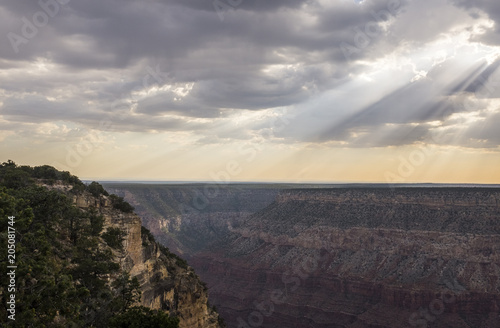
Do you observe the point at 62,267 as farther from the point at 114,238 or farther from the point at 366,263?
the point at 366,263

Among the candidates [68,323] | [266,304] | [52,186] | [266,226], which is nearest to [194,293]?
[52,186]

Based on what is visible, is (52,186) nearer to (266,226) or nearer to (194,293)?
(194,293)

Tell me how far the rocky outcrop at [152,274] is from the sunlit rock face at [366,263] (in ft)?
157

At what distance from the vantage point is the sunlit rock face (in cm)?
7962

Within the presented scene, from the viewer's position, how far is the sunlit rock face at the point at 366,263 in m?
79.6

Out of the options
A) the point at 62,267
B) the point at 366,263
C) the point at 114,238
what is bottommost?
the point at 366,263

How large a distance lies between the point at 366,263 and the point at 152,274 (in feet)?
213

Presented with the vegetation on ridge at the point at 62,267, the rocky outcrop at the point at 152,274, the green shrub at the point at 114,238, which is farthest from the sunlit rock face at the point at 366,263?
the vegetation on ridge at the point at 62,267

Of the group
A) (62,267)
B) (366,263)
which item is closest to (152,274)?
(62,267)

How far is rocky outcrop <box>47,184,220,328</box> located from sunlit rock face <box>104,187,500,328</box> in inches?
1879

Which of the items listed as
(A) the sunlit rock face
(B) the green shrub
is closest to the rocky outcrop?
(B) the green shrub

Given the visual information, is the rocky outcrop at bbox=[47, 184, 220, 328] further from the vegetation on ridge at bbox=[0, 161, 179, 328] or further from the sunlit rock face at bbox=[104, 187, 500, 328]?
the sunlit rock face at bbox=[104, 187, 500, 328]

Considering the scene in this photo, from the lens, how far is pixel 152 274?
41812 mm

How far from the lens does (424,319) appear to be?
76.9 m
